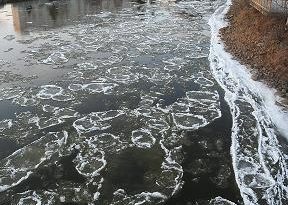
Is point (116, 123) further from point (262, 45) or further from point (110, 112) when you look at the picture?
point (262, 45)

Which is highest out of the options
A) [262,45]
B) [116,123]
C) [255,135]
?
[262,45]

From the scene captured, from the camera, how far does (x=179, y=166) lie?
8305 millimetres

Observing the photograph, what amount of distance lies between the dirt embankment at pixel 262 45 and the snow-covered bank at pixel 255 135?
484 millimetres

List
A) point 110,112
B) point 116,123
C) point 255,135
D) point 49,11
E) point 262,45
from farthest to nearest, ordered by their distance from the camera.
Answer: point 49,11 < point 262,45 < point 110,112 < point 116,123 < point 255,135

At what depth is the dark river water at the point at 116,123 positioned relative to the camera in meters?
7.64

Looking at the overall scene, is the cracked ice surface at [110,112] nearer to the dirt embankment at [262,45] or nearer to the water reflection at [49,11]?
the dirt embankment at [262,45]

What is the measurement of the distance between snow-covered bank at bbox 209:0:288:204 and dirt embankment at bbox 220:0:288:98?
0.48 m

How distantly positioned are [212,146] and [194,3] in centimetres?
2477

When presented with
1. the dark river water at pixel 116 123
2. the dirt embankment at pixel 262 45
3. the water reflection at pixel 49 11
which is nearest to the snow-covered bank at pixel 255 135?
the dark river water at pixel 116 123

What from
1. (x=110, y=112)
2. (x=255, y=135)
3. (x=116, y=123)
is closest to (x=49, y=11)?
(x=110, y=112)

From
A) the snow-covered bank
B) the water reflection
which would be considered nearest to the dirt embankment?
the snow-covered bank

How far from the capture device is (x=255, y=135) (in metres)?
9.62

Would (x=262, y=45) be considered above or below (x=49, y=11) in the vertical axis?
above

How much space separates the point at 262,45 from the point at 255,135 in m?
6.88
